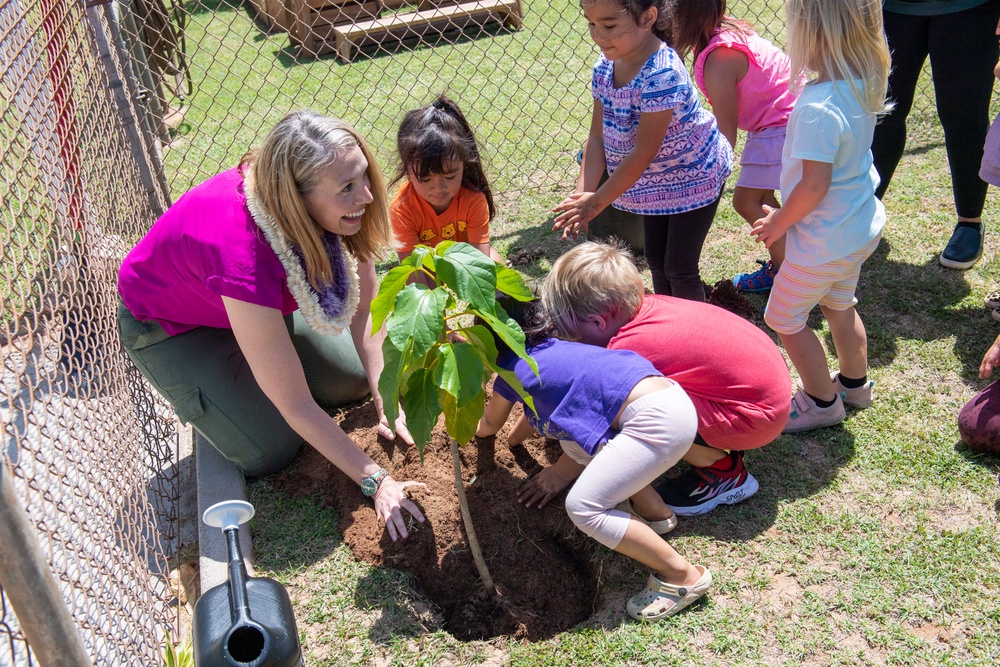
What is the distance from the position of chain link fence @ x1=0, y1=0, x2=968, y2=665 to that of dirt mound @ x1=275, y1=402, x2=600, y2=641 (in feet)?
2.12

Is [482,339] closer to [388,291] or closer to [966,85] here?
[388,291]

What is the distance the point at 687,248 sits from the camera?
3236 millimetres

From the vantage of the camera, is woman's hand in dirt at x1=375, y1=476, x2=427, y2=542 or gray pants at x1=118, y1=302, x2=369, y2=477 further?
gray pants at x1=118, y1=302, x2=369, y2=477

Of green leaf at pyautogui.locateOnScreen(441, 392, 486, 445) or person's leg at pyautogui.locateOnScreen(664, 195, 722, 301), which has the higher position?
green leaf at pyautogui.locateOnScreen(441, 392, 486, 445)

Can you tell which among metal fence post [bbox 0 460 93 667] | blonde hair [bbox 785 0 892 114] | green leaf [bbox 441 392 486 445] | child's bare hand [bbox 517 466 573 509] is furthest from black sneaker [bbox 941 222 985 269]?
metal fence post [bbox 0 460 93 667]

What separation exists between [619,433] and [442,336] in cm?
61

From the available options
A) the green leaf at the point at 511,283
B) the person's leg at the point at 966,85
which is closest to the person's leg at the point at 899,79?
the person's leg at the point at 966,85

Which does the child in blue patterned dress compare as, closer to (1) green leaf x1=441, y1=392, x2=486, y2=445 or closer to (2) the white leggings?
(2) the white leggings

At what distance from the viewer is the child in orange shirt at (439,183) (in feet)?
10.1

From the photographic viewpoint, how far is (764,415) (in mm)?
2441

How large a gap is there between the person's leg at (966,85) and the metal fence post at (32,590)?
3.77m

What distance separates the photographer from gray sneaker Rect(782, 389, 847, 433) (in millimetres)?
2824

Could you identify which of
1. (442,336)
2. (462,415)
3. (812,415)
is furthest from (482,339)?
(812,415)

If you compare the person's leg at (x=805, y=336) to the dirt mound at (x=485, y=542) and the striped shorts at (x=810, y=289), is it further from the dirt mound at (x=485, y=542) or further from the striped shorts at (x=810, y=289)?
the dirt mound at (x=485, y=542)
